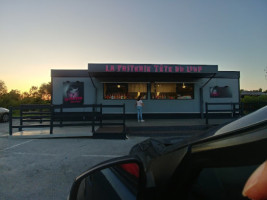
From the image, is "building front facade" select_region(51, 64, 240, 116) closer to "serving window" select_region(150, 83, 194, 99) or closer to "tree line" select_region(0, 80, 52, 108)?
"serving window" select_region(150, 83, 194, 99)

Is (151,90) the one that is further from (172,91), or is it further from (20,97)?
(20,97)

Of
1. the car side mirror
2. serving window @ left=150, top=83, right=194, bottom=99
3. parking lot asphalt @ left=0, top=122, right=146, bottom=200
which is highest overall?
serving window @ left=150, top=83, right=194, bottom=99

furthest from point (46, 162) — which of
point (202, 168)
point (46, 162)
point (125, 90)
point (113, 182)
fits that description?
point (125, 90)

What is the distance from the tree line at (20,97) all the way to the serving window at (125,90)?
1840 cm

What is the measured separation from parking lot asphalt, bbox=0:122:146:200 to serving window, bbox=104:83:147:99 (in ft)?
18.1

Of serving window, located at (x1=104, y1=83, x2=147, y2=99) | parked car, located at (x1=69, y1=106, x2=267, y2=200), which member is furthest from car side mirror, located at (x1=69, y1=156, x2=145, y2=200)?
serving window, located at (x1=104, y1=83, x2=147, y2=99)

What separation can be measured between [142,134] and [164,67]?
14.2 feet

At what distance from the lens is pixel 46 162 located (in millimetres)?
4395

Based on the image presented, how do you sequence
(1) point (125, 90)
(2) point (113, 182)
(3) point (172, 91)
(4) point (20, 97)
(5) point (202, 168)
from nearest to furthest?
(5) point (202, 168), (2) point (113, 182), (1) point (125, 90), (3) point (172, 91), (4) point (20, 97)

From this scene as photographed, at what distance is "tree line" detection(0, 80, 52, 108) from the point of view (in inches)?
953

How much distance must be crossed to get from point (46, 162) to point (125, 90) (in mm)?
8275

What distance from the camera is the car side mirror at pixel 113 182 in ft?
3.46

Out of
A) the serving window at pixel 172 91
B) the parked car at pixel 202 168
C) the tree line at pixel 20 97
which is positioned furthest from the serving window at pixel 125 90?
the tree line at pixel 20 97

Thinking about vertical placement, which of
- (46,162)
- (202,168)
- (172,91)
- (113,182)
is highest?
(172,91)
